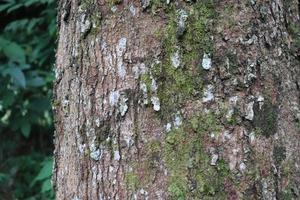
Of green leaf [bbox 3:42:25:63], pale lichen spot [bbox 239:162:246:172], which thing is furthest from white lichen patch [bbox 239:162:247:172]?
green leaf [bbox 3:42:25:63]

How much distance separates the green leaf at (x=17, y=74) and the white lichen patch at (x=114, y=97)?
1.52 m

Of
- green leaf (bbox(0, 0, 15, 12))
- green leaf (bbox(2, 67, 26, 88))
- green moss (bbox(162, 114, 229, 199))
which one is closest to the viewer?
green moss (bbox(162, 114, 229, 199))

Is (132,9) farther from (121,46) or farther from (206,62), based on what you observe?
(206,62)

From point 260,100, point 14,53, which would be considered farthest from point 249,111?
point 14,53

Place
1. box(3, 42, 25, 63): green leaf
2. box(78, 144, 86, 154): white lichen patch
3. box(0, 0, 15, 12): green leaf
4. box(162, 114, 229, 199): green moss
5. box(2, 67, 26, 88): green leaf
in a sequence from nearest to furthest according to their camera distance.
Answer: box(162, 114, 229, 199): green moss → box(78, 144, 86, 154): white lichen patch → box(2, 67, 26, 88): green leaf → box(3, 42, 25, 63): green leaf → box(0, 0, 15, 12): green leaf

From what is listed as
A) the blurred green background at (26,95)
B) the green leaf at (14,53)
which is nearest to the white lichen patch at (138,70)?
the blurred green background at (26,95)

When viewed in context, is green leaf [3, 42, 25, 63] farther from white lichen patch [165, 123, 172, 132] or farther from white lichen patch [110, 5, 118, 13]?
white lichen patch [165, 123, 172, 132]

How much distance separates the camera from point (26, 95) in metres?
3.34

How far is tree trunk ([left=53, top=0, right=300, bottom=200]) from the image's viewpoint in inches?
51.6

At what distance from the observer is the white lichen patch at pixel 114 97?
136cm

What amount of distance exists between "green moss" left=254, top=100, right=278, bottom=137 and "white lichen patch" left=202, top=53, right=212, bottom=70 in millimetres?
151

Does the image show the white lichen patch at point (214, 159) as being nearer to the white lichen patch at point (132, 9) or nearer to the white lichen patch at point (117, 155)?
the white lichen patch at point (117, 155)

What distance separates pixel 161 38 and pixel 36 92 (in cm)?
210

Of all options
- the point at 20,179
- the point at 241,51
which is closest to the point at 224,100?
the point at 241,51
